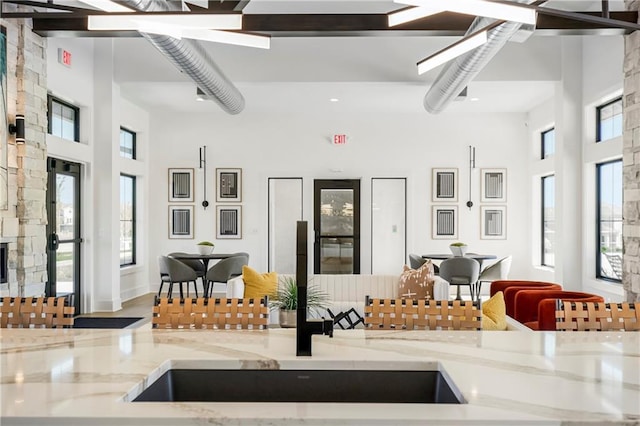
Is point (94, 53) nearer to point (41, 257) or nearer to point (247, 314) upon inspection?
point (41, 257)

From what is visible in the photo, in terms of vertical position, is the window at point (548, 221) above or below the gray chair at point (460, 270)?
above

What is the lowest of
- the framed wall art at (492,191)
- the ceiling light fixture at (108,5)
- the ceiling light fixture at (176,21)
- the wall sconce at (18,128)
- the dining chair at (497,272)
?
the dining chair at (497,272)

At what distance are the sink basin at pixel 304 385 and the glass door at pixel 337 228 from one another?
26.3 ft

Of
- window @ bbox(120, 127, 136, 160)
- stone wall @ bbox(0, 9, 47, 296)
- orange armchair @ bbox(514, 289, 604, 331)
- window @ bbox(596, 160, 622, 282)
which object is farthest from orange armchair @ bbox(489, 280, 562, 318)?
window @ bbox(120, 127, 136, 160)

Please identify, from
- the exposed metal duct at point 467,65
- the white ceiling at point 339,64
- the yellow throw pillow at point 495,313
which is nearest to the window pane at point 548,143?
the white ceiling at point 339,64

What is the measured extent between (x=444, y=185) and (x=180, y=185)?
4665mm

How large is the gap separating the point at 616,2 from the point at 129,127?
700 centimetres

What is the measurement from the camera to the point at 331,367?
1.64 m

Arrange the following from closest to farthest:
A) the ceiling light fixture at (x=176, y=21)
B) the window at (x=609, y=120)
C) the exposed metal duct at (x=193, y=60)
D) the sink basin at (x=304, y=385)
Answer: the sink basin at (x=304, y=385) → the ceiling light fixture at (x=176, y=21) → the exposed metal duct at (x=193, y=60) → the window at (x=609, y=120)

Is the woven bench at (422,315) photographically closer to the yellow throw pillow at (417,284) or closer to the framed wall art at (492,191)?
the yellow throw pillow at (417,284)

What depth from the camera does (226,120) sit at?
954cm

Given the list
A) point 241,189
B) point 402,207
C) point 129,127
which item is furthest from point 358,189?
point 129,127

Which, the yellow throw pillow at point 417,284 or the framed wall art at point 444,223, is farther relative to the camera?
the framed wall art at point 444,223

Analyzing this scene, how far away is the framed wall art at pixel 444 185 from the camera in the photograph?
31.1ft
